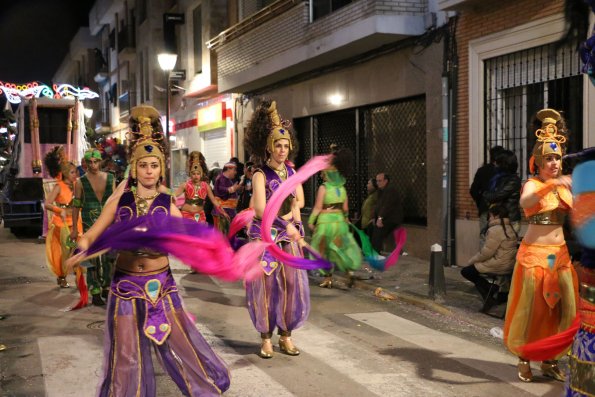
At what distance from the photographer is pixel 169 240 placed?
396 cm

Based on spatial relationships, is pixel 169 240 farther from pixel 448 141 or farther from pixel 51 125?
pixel 51 125

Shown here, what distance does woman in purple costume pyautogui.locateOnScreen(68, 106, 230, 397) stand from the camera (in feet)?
13.5

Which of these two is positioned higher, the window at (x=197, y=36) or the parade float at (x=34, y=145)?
the window at (x=197, y=36)

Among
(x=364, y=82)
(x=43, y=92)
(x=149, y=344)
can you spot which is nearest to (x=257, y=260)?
(x=149, y=344)

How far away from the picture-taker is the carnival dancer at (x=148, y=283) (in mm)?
4008

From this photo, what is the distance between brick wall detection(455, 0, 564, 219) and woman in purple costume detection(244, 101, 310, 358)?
6240mm

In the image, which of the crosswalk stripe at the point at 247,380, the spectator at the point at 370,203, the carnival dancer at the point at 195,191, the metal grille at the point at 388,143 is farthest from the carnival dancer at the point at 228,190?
the crosswalk stripe at the point at 247,380

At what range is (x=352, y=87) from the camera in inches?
618

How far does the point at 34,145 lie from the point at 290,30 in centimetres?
886

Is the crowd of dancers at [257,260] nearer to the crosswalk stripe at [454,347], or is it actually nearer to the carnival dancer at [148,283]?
the carnival dancer at [148,283]

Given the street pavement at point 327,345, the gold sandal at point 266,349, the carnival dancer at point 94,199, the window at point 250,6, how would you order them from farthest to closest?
the window at point 250,6 → the carnival dancer at point 94,199 → the gold sandal at point 266,349 → the street pavement at point 327,345

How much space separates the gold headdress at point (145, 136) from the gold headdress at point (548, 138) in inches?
118

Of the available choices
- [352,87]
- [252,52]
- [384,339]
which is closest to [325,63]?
[352,87]

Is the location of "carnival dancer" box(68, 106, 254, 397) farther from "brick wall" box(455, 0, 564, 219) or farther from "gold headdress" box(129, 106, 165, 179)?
"brick wall" box(455, 0, 564, 219)
